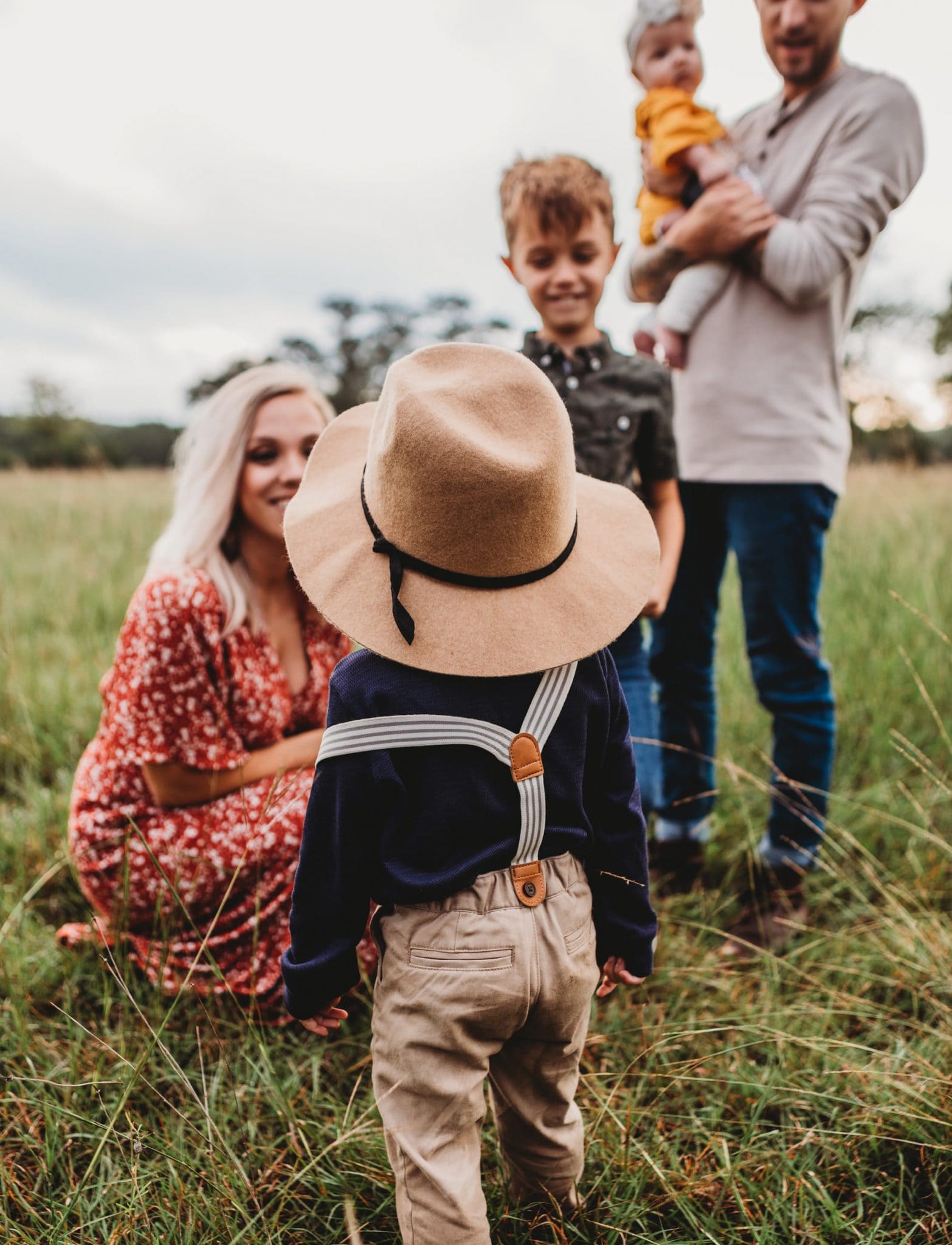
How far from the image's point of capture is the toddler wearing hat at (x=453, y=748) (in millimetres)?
1165

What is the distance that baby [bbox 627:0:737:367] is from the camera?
240cm

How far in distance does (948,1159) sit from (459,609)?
1.38m

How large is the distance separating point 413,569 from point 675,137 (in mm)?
1947

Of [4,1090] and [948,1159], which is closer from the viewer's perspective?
[948,1159]

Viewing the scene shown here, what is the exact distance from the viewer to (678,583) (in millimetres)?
2615

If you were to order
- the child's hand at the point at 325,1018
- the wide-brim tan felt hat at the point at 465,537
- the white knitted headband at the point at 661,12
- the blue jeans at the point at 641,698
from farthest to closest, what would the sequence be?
→ 1. the white knitted headband at the point at 661,12
2. the blue jeans at the point at 641,698
3. the child's hand at the point at 325,1018
4. the wide-brim tan felt hat at the point at 465,537

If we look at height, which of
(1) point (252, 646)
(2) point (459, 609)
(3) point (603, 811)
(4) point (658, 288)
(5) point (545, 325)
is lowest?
(3) point (603, 811)

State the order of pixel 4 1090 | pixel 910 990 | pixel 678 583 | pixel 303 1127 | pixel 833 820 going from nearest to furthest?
pixel 303 1127 < pixel 4 1090 < pixel 910 990 < pixel 678 583 < pixel 833 820

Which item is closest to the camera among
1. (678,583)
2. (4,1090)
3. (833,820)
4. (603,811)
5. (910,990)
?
(603,811)

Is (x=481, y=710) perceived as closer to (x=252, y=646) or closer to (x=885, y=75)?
(x=252, y=646)

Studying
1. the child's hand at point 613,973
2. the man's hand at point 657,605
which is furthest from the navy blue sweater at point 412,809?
the man's hand at point 657,605

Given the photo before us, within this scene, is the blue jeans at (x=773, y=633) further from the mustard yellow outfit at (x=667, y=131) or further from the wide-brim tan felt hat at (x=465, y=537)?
the wide-brim tan felt hat at (x=465, y=537)

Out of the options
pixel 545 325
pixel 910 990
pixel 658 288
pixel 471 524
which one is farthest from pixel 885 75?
pixel 910 990

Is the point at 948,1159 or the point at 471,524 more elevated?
the point at 471,524
